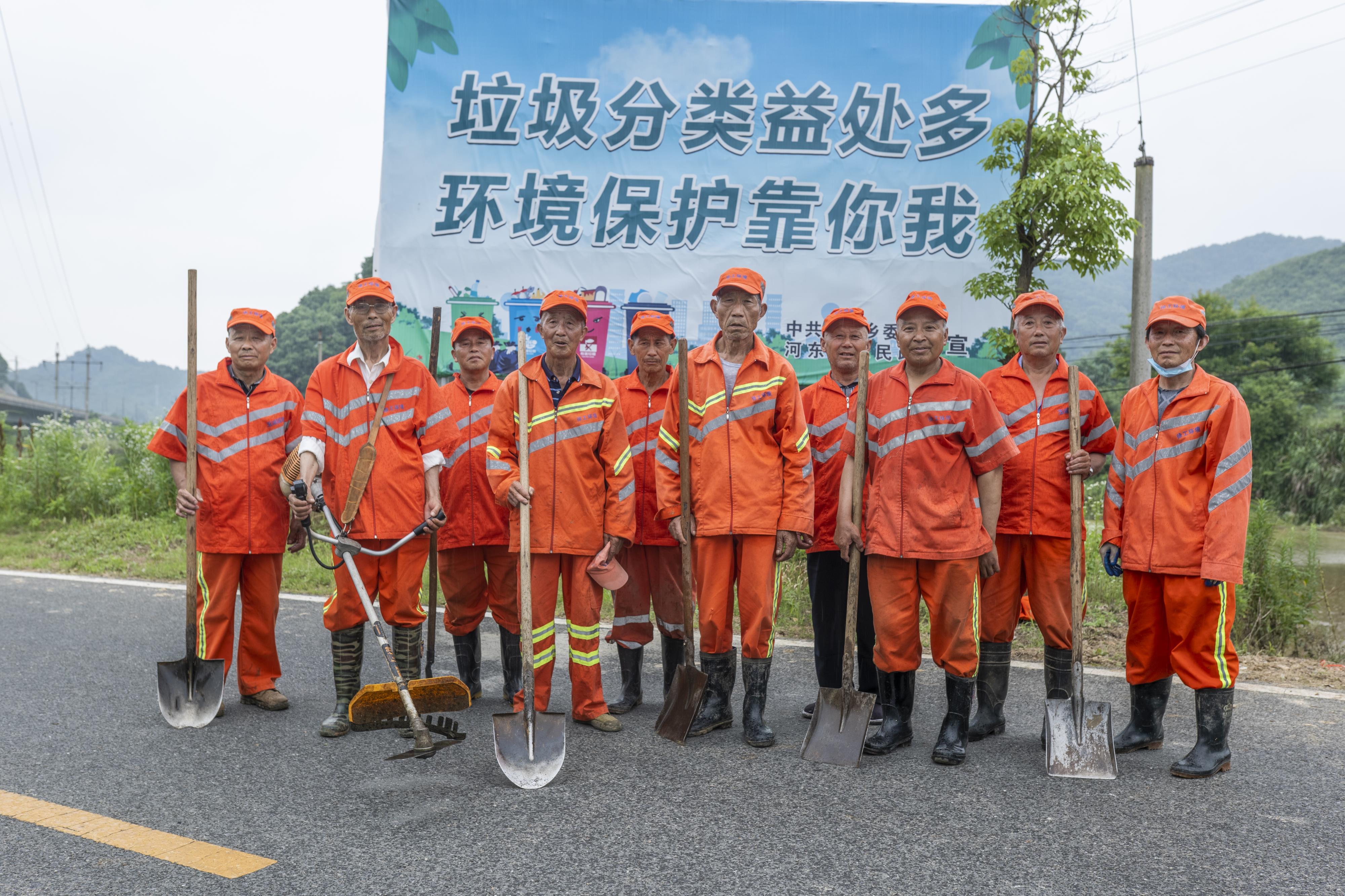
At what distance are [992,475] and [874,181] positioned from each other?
5.64 meters

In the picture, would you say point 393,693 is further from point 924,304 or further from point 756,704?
point 924,304

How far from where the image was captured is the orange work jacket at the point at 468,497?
17.0ft

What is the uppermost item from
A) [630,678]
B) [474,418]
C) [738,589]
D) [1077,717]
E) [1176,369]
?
[1176,369]

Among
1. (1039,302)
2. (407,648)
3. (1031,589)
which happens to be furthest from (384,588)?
(1039,302)

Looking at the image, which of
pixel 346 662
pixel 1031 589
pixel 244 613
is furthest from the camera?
pixel 244 613

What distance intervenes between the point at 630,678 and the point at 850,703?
4.36ft

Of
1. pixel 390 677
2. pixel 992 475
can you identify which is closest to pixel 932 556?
pixel 992 475

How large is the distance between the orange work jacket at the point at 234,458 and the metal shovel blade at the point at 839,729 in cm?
278

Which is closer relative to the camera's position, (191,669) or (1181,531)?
(1181,531)

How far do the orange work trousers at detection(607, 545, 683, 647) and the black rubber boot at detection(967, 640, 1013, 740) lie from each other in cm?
149

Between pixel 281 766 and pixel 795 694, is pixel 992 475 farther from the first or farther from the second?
pixel 281 766

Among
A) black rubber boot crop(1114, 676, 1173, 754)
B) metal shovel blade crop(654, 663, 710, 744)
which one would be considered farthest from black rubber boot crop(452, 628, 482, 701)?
black rubber boot crop(1114, 676, 1173, 754)

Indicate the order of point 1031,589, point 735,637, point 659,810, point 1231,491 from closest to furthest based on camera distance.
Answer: point 659,810
point 1231,491
point 1031,589
point 735,637

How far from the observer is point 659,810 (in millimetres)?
3604
